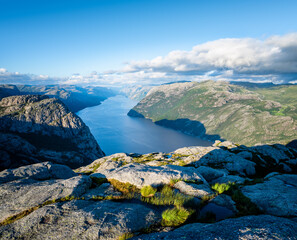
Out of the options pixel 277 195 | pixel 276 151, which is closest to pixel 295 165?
pixel 276 151

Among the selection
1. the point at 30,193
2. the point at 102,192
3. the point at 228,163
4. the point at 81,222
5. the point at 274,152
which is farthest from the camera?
the point at 274,152

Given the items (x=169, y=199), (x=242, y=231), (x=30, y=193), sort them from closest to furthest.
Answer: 1. (x=242, y=231)
2. (x=169, y=199)
3. (x=30, y=193)

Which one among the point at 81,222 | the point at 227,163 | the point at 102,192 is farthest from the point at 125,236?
the point at 227,163

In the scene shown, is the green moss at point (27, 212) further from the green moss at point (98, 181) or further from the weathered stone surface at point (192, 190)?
the weathered stone surface at point (192, 190)

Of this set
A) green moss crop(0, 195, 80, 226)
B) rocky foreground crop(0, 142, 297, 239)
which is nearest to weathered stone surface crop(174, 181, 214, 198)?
rocky foreground crop(0, 142, 297, 239)

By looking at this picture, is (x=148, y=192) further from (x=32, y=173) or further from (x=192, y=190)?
(x=32, y=173)

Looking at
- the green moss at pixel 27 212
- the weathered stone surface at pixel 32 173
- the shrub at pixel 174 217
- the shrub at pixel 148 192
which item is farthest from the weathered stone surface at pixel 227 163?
the green moss at pixel 27 212

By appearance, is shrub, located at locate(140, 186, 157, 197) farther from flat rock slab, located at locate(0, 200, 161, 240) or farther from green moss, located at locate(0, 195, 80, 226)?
Answer: green moss, located at locate(0, 195, 80, 226)
